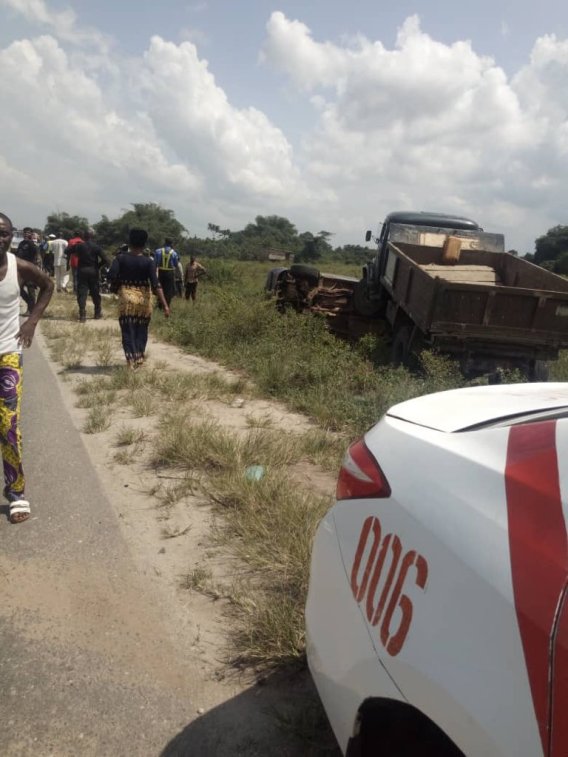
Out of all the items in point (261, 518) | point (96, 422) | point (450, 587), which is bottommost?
point (96, 422)

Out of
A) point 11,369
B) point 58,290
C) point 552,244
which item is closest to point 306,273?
point 11,369

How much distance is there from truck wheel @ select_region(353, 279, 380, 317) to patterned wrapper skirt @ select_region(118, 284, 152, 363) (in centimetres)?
421

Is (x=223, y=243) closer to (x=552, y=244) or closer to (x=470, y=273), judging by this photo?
(x=552, y=244)

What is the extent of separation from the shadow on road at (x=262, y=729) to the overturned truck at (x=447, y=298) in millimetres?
4957

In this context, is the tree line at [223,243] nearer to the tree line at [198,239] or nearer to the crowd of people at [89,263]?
the tree line at [198,239]

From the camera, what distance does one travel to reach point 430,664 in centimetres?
110

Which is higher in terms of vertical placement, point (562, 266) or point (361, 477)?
point (562, 266)

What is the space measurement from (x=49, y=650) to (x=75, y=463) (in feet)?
6.83

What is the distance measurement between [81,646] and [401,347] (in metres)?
6.30

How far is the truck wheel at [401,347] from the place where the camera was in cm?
765

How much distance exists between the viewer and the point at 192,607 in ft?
8.86

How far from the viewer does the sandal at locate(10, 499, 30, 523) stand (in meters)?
3.34

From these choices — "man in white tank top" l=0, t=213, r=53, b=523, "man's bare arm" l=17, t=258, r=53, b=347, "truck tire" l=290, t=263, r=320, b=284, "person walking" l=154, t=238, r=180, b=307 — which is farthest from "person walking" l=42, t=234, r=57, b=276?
"man in white tank top" l=0, t=213, r=53, b=523

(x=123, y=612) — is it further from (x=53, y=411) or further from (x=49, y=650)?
(x=53, y=411)
